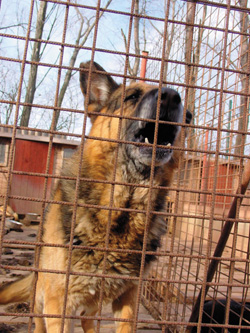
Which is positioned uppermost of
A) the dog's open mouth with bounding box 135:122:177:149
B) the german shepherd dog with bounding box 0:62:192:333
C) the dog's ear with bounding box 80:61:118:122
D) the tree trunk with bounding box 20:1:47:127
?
the tree trunk with bounding box 20:1:47:127

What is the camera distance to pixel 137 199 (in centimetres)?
236

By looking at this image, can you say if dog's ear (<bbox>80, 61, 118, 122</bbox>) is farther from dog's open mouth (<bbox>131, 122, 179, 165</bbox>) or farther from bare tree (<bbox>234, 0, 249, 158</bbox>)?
bare tree (<bbox>234, 0, 249, 158</bbox>)

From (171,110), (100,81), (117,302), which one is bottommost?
(117,302)

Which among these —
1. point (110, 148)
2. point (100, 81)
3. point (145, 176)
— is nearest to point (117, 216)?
point (145, 176)

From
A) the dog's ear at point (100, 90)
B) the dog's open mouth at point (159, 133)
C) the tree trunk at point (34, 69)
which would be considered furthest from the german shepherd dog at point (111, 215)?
the tree trunk at point (34, 69)

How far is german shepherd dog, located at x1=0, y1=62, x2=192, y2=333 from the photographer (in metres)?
2.08

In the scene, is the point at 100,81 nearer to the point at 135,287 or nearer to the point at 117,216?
the point at 117,216

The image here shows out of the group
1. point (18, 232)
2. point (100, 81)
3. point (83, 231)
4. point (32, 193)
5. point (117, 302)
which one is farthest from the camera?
point (32, 193)

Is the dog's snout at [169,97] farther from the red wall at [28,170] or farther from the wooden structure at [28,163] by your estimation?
the red wall at [28,170]

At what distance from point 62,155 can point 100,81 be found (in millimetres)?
9848

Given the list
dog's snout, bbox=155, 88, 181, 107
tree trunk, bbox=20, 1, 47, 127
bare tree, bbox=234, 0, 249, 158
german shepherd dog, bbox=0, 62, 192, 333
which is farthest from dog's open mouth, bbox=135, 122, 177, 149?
tree trunk, bbox=20, 1, 47, 127

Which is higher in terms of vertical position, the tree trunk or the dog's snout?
the tree trunk

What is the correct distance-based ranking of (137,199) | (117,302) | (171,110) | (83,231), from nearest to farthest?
(171,110) < (83,231) < (137,199) < (117,302)

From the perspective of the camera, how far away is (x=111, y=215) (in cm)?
201
